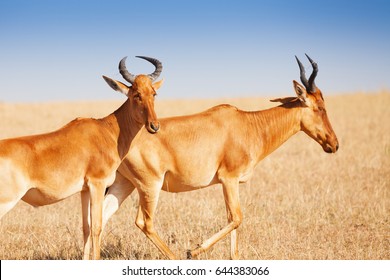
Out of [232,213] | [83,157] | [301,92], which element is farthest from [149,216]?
[301,92]

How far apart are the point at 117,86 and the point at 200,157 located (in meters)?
1.78

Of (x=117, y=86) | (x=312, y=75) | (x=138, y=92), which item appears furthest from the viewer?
(x=312, y=75)

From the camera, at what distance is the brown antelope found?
8.88 m

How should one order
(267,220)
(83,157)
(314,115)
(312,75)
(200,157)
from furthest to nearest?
(267,220)
(314,115)
(312,75)
(200,157)
(83,157)

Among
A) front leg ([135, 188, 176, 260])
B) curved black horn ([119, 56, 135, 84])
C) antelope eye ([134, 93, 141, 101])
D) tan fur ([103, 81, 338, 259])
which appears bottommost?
front leg ([135, 188, 176, 260])

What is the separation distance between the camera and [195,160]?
9.06 m

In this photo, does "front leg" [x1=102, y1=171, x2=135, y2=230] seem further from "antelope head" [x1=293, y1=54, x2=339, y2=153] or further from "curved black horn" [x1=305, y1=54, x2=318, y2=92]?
"curved black horn" [x1=305, y1=54, x2=318, y2=92]

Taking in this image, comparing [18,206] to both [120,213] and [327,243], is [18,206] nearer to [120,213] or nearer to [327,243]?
[120,213]

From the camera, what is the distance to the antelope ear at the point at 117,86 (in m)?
8.36

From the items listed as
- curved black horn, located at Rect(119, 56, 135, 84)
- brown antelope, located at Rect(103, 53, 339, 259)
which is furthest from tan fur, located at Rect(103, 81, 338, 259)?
curved black horn, located at Rect(119, 56, 135, 84)

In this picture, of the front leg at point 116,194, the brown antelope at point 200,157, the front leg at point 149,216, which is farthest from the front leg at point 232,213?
the front leg at point 116,194

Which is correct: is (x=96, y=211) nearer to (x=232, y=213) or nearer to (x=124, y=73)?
(x=124, y=73)

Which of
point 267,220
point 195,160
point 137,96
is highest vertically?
point 137,96

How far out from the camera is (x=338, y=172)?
15.7 meters
